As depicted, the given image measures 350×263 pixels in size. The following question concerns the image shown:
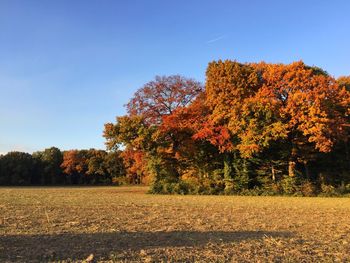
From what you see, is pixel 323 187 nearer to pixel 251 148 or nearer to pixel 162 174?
pixel 251 148

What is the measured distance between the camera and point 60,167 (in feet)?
309

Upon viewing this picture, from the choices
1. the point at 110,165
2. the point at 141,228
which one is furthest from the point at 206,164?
the point at 110,165

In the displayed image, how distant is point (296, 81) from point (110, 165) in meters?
64.1

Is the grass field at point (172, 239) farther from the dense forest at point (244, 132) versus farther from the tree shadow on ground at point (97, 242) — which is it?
the dense forest at point (244, 132)

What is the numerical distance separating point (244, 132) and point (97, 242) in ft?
85.8

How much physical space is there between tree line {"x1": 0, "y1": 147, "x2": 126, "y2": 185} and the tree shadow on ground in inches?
3023

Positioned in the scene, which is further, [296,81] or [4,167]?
[4,167]

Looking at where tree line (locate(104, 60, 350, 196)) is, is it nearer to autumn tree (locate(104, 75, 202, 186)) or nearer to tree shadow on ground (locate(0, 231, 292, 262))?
autumn tree (locate(104, 75, 202, 186))

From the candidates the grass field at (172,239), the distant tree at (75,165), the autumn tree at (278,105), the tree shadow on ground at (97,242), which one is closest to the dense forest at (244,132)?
the autumn tree at (278,105)

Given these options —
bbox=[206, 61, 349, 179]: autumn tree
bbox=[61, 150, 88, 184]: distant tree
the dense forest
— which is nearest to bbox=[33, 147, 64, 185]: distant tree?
bbox=[61, 150, 88, 184]: distant tree

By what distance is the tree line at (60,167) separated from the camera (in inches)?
3440

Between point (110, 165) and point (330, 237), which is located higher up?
point (110, 165)

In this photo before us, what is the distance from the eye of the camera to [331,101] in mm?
33750

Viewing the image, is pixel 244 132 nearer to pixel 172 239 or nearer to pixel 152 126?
pixel 152 126
